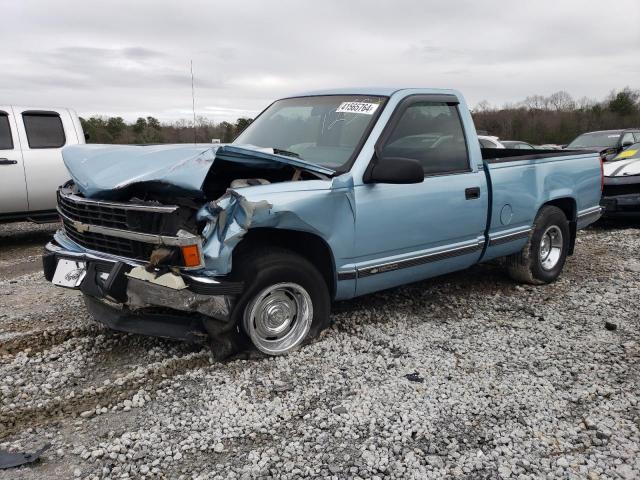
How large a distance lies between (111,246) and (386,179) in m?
1.83

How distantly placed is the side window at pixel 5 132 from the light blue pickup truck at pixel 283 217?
13.5 ft

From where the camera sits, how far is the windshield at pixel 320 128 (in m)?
3.98

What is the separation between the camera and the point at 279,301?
3602mm

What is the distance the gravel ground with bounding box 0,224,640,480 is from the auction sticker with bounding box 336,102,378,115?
163cm

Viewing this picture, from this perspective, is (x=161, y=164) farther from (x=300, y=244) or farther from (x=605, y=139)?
(x=605, y=139)

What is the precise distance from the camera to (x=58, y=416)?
295 cm

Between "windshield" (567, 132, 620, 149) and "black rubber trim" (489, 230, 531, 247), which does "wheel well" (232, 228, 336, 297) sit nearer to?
"black rubber trim" (489, 230, 531, 247)

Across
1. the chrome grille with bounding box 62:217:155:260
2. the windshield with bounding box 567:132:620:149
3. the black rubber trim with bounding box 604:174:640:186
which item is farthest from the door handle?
the windshield with bounding box 567:132:620:149

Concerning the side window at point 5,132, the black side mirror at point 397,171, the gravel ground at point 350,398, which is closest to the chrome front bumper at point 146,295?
the gravel ground at point 350,398

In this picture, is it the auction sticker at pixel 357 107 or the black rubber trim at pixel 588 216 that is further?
the black rubber trim at pixel 588 216

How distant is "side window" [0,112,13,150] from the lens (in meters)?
7.38

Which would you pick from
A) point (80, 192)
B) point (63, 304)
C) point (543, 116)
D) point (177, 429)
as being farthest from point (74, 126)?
point (543, 116)

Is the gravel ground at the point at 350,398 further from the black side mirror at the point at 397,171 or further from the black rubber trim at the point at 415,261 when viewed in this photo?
the black side mirror at the point at 397,171

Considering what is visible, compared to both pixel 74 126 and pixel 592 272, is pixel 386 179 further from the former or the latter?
pixel 74 126
